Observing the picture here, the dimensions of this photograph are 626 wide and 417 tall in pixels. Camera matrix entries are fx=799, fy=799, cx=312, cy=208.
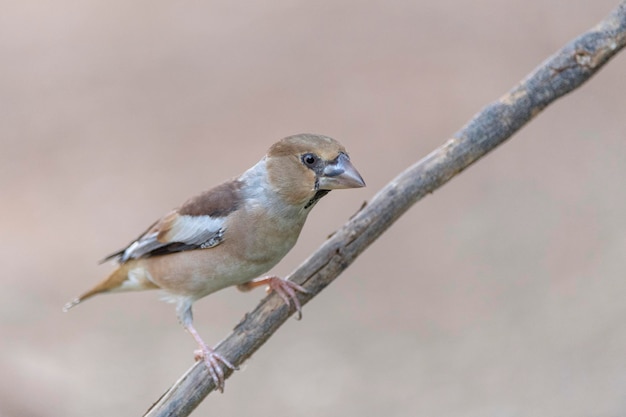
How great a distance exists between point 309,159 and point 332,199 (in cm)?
573

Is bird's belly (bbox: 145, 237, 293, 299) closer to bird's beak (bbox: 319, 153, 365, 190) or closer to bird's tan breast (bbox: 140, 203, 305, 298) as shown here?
bird's tan breast (bbox: 140, 203, 305, 298)

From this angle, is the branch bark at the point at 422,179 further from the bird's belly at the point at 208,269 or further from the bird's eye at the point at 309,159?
the bird's eye at the point at 309,159

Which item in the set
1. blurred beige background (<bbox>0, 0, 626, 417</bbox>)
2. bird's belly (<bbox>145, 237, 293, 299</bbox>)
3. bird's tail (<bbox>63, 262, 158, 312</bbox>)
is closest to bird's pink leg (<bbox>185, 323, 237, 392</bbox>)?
bird's belly (<bbox>145, 237, 293, 299</bbox>)

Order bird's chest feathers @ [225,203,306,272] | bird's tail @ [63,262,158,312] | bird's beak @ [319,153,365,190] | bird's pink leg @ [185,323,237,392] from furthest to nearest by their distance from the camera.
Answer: bird's tail @ [63,262,158,312] < bird's chest feathers @ [225,203,306,272] < bird's pink leg @ [185,323,237,392] < bird's beak @ [319,153,365,190]

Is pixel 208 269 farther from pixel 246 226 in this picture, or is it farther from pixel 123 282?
pixel 123 282

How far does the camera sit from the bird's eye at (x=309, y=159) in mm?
4047

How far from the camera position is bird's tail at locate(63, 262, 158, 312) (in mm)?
4875

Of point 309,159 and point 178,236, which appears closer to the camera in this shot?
point 309,159

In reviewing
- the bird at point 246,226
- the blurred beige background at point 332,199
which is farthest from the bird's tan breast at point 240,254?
the blurred beige background at point 332,199

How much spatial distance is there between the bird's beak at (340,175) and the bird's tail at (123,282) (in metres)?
1.44

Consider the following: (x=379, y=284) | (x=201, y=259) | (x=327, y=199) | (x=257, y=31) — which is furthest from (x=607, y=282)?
(x=257, y=31)

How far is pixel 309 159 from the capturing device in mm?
4059

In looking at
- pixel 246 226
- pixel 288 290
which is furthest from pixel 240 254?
pixel 288 290

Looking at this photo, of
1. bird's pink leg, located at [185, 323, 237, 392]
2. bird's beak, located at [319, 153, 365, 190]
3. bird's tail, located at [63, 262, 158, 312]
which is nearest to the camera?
bird's beak, located at [319, 153, 365, 190]
